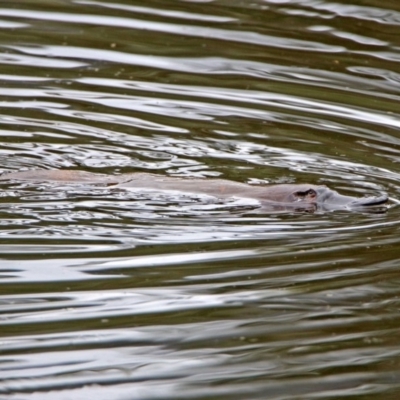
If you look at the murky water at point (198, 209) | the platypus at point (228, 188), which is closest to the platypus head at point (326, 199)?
the platypus at point (228, 188)

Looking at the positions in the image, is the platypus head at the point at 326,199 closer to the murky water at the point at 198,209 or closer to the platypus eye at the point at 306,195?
the platypus eye at the point at 306,195

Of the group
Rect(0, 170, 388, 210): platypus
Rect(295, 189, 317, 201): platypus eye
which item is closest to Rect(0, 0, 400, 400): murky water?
Rect(0, 170, 388, 210): platypus

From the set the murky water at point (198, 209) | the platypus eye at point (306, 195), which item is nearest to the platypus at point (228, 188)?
the platypus eye at point (306, 195)

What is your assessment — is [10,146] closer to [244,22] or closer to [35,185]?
[35,185]

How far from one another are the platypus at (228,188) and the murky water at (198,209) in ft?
0.35

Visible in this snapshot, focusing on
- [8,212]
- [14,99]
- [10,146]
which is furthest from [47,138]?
[8,212]

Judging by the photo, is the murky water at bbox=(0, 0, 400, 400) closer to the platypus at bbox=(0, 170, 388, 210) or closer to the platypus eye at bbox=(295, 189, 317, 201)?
the platypus at bbox=(0, 170, 388, 210)

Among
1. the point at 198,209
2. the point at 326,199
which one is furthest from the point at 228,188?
the point at 326,199

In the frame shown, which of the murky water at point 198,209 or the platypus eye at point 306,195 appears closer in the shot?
the murky water at point 198,209

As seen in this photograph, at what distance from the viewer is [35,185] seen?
22.8ft

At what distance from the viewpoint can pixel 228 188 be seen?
22.2ft

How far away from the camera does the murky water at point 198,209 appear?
4.57 metres

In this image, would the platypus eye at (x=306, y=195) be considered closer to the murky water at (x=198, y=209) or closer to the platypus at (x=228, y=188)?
the platypus at (x=228, y=188)

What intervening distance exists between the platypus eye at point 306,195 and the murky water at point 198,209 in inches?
10.1
